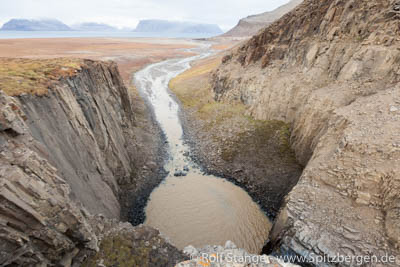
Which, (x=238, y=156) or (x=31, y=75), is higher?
(x=31, y=75)

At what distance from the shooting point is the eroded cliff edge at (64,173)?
9.35 metres

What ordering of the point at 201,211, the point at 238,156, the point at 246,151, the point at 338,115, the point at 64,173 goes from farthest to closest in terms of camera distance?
the point at 246,151
the point at 238,156
the point at 201,211
the point at 338,115
the point at 64,173

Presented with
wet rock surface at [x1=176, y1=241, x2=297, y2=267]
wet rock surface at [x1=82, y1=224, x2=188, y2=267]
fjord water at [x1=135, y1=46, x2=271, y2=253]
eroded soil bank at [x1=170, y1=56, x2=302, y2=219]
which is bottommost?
fjord water at [x1=135, y1=46, x2=271, y2=253]

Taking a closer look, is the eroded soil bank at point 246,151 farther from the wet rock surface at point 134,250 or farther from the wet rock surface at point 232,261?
the wet rock surface at point 232,261

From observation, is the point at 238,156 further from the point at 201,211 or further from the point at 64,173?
the point at 64,173

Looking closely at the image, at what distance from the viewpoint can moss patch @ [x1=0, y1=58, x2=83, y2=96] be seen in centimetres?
1450

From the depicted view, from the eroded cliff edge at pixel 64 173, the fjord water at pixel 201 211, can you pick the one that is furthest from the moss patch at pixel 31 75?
the fjord water at pixel 201 211

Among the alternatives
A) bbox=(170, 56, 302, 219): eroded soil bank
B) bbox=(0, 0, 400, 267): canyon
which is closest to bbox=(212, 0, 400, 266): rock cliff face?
bbox=(0, 0, 400, 267): canyon

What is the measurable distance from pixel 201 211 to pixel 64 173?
1393 cm

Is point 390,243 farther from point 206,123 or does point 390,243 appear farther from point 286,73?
point 206,123

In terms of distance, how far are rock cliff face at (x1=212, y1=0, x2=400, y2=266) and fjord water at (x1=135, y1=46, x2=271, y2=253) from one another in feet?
15.6

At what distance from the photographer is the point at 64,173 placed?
47.3 ft

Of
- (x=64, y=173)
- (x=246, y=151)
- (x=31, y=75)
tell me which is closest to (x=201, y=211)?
(x=246, y=151)

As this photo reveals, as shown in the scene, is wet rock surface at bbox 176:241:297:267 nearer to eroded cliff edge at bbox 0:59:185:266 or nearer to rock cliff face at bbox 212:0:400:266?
eroded cliff edge at bbox 0:59:185:266
